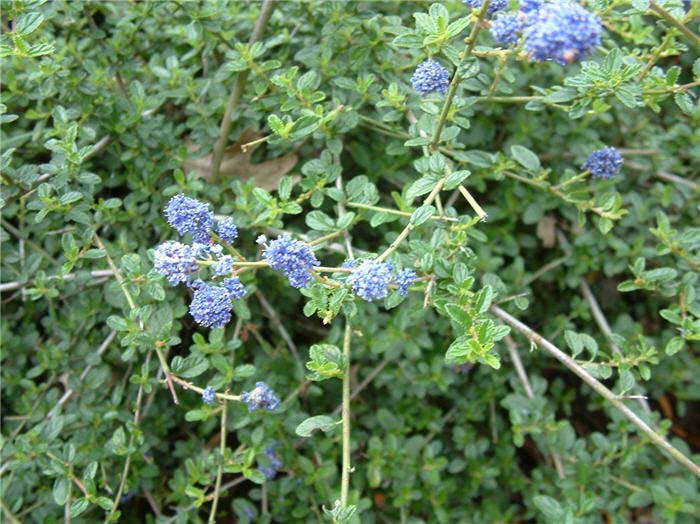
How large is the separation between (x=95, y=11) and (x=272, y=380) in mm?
1371

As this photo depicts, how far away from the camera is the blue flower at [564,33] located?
1.30 meters

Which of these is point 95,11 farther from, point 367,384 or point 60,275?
point 367,384

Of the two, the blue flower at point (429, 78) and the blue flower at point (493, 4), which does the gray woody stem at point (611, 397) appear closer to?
the blue flower at point (429, 78)

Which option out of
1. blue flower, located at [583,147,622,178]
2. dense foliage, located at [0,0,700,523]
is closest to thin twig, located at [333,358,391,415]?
dense foliage, located at [0,0,700,523]

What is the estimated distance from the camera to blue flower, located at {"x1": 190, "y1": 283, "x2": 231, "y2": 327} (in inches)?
63.4

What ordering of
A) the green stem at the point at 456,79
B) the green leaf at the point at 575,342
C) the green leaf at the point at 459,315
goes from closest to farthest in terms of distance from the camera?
the green stem at the point at 456,79
the green leaf at the point at 459,315
the green leaf at the point at 575,342

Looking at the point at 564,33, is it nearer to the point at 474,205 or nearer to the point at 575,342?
the point at 474,205

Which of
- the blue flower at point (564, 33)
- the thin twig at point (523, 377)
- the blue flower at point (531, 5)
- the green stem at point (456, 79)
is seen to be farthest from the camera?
the thin twig at point (523, 377)

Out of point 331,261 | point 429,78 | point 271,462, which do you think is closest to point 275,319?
point 331,261

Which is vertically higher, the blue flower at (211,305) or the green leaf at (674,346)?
the blue flower at (211,305)

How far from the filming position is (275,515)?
7.89 feet

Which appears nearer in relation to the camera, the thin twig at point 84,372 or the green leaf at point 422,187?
the green leaf at point 422,187

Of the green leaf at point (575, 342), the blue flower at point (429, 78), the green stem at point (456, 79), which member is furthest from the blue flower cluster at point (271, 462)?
the blue flower at point (429, 78)

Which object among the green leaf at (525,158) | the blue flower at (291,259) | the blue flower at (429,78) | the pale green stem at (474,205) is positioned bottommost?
the green leaf at (525,158)
